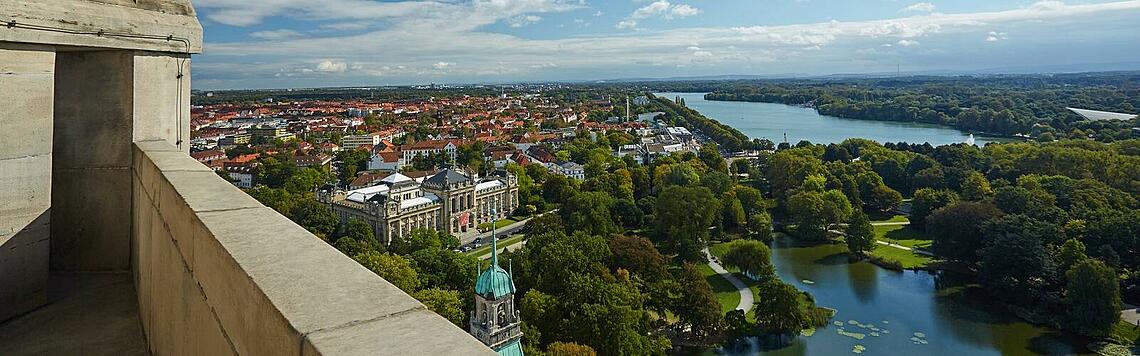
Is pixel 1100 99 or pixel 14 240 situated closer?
pixel 14 240

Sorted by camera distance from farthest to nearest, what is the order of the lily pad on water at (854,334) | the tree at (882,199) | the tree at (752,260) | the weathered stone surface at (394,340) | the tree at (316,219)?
the tree at (882,199) < the tree at (316,219) < the tree at (752,260) < the lily pad on water at (854,334) < the weathered stone surface at (394,340)

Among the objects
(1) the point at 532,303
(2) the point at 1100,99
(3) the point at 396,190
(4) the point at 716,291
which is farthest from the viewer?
(2) the point at 1100,99

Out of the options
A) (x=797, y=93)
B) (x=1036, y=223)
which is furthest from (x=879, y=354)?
(x=797, y=93)

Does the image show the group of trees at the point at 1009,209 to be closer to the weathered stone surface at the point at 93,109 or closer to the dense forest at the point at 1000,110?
the dense forest at the point at 1000,110

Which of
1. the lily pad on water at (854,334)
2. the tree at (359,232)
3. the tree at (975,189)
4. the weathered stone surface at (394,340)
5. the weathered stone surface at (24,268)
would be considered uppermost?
the weathered stone surface at (394,340)

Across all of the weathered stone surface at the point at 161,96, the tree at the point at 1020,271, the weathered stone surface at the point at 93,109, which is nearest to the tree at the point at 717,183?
the tree at the point at 1020,271

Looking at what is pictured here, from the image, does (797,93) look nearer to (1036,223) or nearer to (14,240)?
(1036,223)
